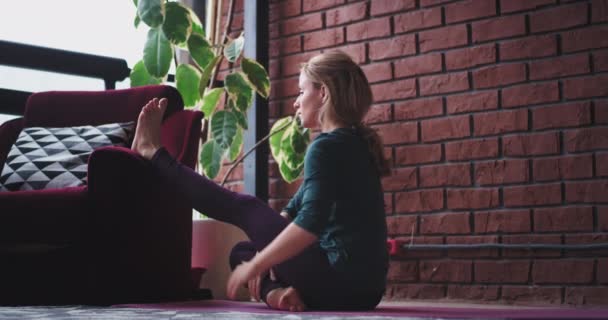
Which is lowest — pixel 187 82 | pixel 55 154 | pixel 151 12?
pixel 55 154

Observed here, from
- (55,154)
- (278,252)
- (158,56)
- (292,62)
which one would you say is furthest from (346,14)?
(278,252)

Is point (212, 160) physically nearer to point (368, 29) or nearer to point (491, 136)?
point (368, 29)

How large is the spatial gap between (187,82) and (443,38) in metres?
1.05

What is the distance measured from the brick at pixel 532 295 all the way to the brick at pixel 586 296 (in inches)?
1.4

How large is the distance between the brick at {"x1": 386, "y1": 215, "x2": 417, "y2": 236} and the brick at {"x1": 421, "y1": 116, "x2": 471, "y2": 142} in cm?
32

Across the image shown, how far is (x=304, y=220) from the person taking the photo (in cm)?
193

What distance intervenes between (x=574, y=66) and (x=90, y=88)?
85.3 inches

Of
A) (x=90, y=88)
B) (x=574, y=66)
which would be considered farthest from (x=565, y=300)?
(x=90, y=88)

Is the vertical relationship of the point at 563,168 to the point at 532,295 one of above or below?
above

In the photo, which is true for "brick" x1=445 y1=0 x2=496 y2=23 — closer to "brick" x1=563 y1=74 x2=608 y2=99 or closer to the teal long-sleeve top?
"brick" x1=563 y1=74 x2=608 y2=99

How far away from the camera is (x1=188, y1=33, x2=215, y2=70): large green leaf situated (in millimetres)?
3340

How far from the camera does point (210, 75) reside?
3391 mm

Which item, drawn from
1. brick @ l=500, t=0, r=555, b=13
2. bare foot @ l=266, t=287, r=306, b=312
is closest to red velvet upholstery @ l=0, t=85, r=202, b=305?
bare foot @ l=266, t=287, r=306, b=312

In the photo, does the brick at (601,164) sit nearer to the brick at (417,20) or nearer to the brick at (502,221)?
the brick at (502,221)
